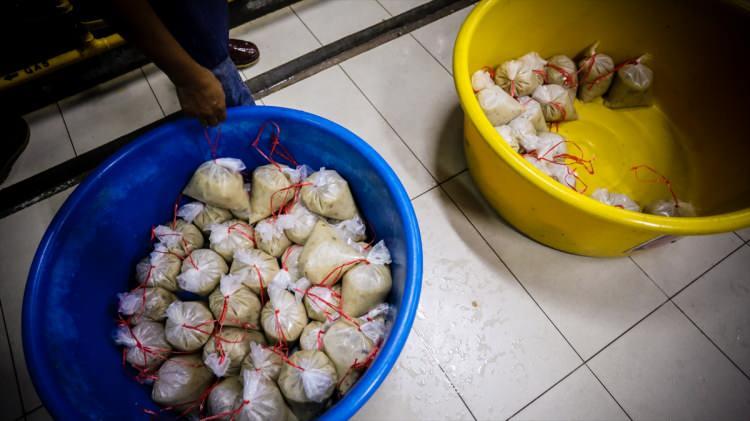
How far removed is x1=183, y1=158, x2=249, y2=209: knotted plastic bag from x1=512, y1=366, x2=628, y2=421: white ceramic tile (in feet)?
3.11

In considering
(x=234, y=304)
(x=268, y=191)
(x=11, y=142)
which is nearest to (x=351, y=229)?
(x=268, y=191)

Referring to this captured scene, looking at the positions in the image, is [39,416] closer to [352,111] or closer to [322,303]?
[322,303]

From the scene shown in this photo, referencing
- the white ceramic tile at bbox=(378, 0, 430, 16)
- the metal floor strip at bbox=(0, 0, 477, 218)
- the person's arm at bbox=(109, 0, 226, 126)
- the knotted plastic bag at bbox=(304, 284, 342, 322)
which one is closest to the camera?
the person's arm at bbox=(109, 0, 226, 126)

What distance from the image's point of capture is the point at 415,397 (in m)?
1.09

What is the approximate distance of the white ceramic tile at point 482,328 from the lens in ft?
3.63

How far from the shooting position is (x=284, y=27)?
1.72 meters

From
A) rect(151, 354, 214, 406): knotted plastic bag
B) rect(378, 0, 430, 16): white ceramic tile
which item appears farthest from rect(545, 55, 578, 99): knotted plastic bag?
rect(151, 354, 214, 406): knotted plastic bag

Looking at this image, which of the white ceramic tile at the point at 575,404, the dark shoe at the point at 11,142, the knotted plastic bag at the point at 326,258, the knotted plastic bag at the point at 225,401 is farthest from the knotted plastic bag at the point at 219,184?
the white ceramic tile at the point at 575,404

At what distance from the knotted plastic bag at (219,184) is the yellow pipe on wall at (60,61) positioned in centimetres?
82

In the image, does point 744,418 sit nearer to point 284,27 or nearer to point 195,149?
point 195,149

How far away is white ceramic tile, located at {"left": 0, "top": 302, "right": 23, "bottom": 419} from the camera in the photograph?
1073 mm

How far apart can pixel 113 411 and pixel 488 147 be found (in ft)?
3.41

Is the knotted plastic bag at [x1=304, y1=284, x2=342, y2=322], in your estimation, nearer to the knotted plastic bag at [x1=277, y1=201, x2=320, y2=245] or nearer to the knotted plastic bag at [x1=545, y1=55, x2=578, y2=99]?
the knotted plastic bag at [x1=277, y1=201, x2=320, y2=245]

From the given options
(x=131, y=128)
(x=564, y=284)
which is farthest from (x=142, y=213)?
(x=564, y=284)
